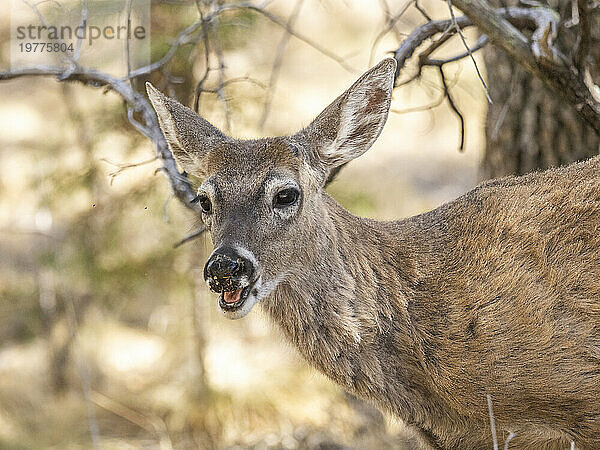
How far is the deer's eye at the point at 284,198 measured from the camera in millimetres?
4383

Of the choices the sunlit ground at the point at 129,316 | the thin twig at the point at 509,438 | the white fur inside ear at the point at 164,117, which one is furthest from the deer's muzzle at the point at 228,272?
the sunlit ground at the point at 129,316

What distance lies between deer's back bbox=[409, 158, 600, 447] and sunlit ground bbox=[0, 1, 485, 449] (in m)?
3.21

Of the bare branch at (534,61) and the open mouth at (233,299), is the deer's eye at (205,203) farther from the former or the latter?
the bare branch at (534,61)

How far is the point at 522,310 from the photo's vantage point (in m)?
4.34

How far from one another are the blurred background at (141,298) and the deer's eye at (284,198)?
8.99 ft

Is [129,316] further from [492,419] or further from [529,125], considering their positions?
[492,419]

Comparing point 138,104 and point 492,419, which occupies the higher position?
point 138,104

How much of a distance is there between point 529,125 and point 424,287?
2308 millimetres

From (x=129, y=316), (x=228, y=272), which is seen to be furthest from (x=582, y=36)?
(x=129, y=316)

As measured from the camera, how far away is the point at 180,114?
4.96 meters

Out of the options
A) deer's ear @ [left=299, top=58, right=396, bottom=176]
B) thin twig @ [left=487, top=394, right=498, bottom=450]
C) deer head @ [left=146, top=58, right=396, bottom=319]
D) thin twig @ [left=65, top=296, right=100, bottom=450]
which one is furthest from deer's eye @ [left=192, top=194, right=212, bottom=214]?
thin twig @ [left=65, top=296, right=100, bottom=450]

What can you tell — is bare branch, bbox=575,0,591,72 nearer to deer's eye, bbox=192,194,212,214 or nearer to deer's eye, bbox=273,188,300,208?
deer's eye, bbox=273,188,300,208

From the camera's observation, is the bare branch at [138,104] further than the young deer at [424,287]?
Yes

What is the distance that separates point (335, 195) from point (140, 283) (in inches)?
90.8
